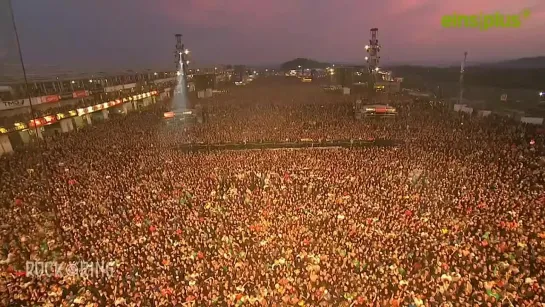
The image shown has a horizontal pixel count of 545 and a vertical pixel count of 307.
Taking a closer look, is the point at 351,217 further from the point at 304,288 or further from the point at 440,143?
the point at 440,143

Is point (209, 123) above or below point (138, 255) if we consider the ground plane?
above

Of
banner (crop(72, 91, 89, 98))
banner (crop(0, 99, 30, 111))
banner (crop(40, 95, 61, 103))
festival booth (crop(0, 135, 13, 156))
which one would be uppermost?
banner (crop(72, 91, 89, 98))

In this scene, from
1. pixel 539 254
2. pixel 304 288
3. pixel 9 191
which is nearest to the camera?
pixel 304 288

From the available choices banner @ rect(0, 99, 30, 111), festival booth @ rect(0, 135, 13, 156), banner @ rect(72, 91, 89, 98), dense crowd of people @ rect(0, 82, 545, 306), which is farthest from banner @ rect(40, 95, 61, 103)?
dense crowd of people @ rect(0, 82, 545, 306)

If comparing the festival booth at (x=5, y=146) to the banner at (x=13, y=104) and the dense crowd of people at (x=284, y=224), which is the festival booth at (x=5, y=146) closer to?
the dense crowd of people at (x=284, y=224)

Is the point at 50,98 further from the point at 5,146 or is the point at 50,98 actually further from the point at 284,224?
the point at 284,224

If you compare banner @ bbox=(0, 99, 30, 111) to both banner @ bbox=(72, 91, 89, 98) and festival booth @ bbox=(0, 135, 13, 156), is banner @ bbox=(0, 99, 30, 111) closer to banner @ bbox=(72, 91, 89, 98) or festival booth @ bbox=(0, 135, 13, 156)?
festival booth @ bbox=(0, 135, 13, 156)

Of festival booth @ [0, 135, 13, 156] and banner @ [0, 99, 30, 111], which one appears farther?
banner @ [0, 99, 30, 111]

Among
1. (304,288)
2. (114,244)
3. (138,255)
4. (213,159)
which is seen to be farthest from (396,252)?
(213,159)
